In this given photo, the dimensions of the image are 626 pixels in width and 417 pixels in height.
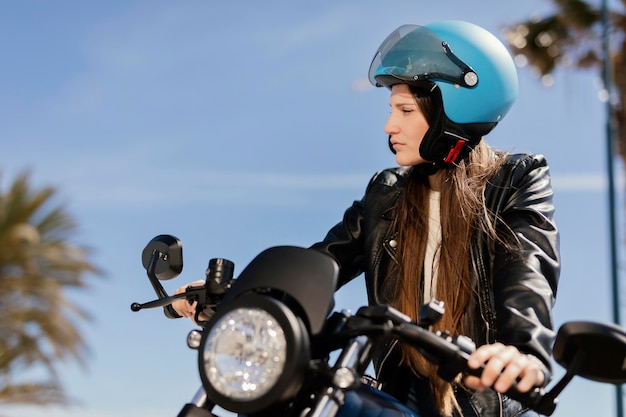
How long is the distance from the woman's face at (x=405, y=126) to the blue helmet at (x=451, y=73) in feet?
0.13

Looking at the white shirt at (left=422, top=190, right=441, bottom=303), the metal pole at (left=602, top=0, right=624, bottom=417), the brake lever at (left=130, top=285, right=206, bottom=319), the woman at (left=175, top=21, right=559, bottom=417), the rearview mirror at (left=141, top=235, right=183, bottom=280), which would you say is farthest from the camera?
the metal pole at (left=602, top=0, right=624, bottom=417)

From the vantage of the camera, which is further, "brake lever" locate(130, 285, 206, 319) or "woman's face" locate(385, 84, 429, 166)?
"woman's face" locate(385, 84, 429, 166)

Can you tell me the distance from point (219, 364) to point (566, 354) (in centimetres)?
74

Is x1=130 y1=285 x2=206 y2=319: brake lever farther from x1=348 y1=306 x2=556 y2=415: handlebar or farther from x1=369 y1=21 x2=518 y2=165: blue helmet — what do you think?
x1=369 y1=21 x2=518 y2=165: blue helmet

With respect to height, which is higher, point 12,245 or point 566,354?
point 12,245

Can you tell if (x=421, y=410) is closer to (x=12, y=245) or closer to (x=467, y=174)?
(x=467, y=174)

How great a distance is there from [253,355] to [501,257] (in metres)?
1.24

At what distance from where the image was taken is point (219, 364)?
1762 millimetres

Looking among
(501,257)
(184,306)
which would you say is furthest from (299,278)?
(501,257)

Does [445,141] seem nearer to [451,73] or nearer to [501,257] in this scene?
[451,73]

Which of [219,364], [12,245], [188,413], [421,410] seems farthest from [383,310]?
[12,245]

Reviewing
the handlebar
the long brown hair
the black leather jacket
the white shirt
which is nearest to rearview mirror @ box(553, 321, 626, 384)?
the handlebar

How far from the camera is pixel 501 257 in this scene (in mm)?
2736

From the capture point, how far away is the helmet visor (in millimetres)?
3145
